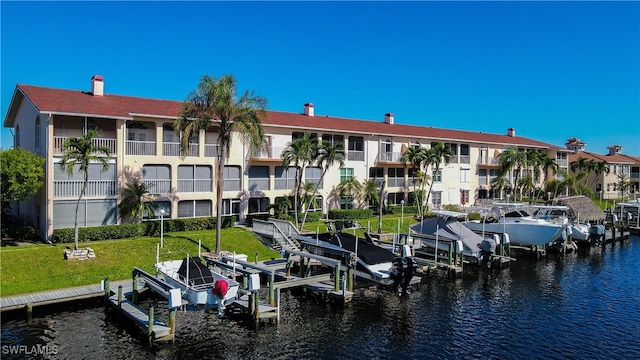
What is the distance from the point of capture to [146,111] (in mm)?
35094

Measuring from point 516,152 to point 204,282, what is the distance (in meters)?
46.2

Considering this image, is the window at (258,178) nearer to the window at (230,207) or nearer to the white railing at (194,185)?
the window at (230,207)

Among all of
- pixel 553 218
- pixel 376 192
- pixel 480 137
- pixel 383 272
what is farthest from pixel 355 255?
pixel 480 137

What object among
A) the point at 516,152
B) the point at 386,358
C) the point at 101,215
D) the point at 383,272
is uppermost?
the point at 516,152

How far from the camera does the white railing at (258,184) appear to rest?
40219 mm

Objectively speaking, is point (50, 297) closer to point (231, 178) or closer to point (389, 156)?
point (231, 178)

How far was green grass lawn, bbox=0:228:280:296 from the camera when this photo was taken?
74.9ft

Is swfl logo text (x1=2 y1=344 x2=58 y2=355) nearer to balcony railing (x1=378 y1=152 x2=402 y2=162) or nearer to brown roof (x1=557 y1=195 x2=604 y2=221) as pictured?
balcony railing (x1=378 y1=152 x2=402 y2=162)

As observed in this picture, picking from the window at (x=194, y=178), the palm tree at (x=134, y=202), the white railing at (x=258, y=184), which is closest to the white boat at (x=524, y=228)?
the white railing at (x=258, y=184)

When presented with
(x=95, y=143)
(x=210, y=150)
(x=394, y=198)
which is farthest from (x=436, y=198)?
(x=95, y=143)

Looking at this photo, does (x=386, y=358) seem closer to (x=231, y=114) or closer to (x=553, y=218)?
(x=231, y=114)

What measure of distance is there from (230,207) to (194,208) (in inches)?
125

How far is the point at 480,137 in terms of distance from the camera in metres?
61.6

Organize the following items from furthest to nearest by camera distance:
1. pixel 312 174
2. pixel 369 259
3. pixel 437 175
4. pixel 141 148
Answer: pixel 437 175, pixel 312 174, pixel 141 148, pixel 369 259
